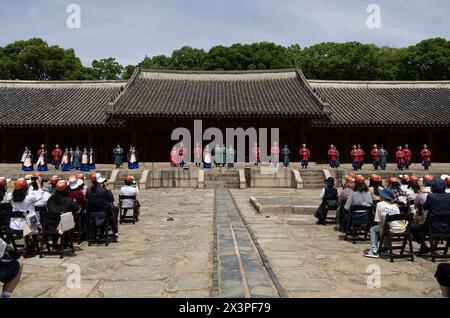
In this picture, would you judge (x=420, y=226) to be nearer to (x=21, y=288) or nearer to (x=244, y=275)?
(x=244, y=275)

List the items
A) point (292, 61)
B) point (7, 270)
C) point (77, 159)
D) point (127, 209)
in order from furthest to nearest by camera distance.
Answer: point (292, 61) < point (77, 159) < point (127, 209) < point (7, 270)

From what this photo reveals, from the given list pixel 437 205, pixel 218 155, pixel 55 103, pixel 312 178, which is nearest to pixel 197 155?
pixel 218 155

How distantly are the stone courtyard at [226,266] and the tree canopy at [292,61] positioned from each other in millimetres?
45079

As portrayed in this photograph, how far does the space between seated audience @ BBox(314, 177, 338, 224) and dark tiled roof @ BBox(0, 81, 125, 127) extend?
19161mm

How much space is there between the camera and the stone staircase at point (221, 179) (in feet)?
66.3

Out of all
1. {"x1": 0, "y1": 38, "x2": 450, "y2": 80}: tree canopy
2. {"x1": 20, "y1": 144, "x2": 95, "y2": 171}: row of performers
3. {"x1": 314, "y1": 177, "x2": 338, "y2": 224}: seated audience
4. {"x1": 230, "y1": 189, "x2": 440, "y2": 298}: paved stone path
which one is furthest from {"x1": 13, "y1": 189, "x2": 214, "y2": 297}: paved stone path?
{"x1": 0, "y1": 38, "x2": 450, "y2": 80}: tree canopy

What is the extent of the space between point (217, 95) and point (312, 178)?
11.1 metres

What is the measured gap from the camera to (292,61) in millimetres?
54531

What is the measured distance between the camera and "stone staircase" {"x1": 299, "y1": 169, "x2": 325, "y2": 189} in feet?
64.5

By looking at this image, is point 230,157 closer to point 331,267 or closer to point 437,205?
point 437,205

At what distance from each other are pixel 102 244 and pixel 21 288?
9.22ft

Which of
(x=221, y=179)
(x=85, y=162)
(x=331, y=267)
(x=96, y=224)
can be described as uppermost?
(x=85, y=162)

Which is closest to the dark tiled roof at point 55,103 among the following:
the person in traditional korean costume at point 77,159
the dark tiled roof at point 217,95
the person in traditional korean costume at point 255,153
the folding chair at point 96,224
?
the dark tiled roof at point 217,95
